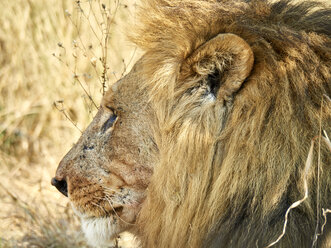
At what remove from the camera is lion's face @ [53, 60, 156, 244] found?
2.89 metres

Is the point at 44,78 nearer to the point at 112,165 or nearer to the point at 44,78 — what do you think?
the point at 44,78

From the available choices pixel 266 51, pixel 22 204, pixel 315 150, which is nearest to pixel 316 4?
pixel 266 51

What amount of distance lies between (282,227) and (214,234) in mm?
323

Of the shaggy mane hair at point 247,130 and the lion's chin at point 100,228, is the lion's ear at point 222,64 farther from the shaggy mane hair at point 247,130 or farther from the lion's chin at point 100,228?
the lion's chin at point 100,228

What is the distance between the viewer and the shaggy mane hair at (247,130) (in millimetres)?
2516

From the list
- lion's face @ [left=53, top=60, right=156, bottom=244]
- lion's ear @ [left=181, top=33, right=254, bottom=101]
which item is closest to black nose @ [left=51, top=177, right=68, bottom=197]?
lion's face @ [left=53, top=60, right=156, bottom=244]

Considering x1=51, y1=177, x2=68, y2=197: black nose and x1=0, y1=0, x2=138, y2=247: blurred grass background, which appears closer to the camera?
x1=51, y1=177, x2=68, y2=197: black nose

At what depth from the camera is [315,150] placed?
99.0 inches

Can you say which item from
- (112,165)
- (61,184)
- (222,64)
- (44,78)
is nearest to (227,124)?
(222,64)

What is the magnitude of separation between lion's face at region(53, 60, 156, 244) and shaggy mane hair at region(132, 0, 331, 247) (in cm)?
14

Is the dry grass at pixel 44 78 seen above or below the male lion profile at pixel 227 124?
above

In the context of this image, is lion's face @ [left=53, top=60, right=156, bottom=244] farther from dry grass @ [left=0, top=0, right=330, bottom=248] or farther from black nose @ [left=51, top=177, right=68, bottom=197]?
dry grass @ [left=0, top=0, right=330, bottom=248]

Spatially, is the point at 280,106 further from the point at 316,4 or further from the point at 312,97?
the point at 316,4

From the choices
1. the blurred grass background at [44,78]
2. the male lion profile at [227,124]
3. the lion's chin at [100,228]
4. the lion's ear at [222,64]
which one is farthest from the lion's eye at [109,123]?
the blurred grass background at [44,78]
